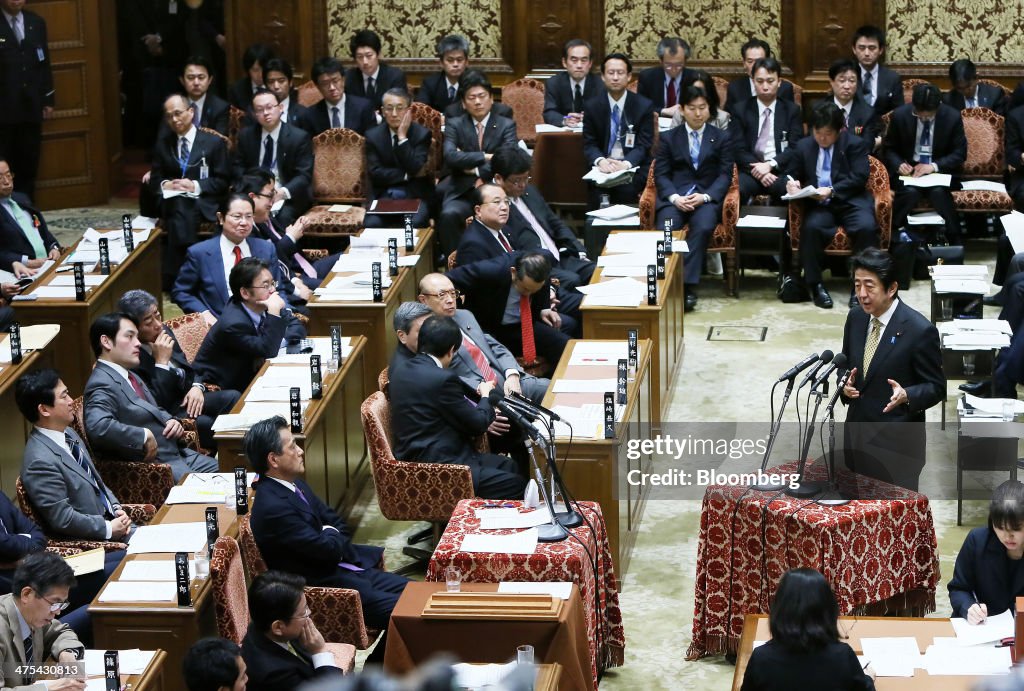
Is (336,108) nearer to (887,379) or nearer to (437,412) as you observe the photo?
(437,412)

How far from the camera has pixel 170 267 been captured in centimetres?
1143

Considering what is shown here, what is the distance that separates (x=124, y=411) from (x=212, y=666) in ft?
8.40

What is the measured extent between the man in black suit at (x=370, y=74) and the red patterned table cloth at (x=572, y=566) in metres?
6.59

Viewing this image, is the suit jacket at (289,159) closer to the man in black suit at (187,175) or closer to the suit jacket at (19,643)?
the man in black suit at (187,175)

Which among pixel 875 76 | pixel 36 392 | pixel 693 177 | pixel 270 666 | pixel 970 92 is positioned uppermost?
pixel 875 76

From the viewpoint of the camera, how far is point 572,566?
5941mm

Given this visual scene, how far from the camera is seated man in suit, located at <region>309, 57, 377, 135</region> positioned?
470 inches

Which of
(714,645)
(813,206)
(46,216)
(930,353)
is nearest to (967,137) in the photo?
(813,206)

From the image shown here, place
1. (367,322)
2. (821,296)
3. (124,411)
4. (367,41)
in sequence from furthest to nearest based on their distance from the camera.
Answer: (367,41), (821,296), (367,322), (124,411)

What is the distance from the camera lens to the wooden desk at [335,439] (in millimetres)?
7207

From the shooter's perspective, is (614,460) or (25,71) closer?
(614,460)

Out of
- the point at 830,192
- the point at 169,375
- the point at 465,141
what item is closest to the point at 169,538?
the point at 169,375

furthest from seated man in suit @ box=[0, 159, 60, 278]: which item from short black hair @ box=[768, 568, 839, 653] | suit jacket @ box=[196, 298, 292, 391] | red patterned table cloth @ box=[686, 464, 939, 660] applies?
short black hair @ box=[768, 568, 839, 653]

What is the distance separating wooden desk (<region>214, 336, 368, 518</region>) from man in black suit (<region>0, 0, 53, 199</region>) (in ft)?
17.1
